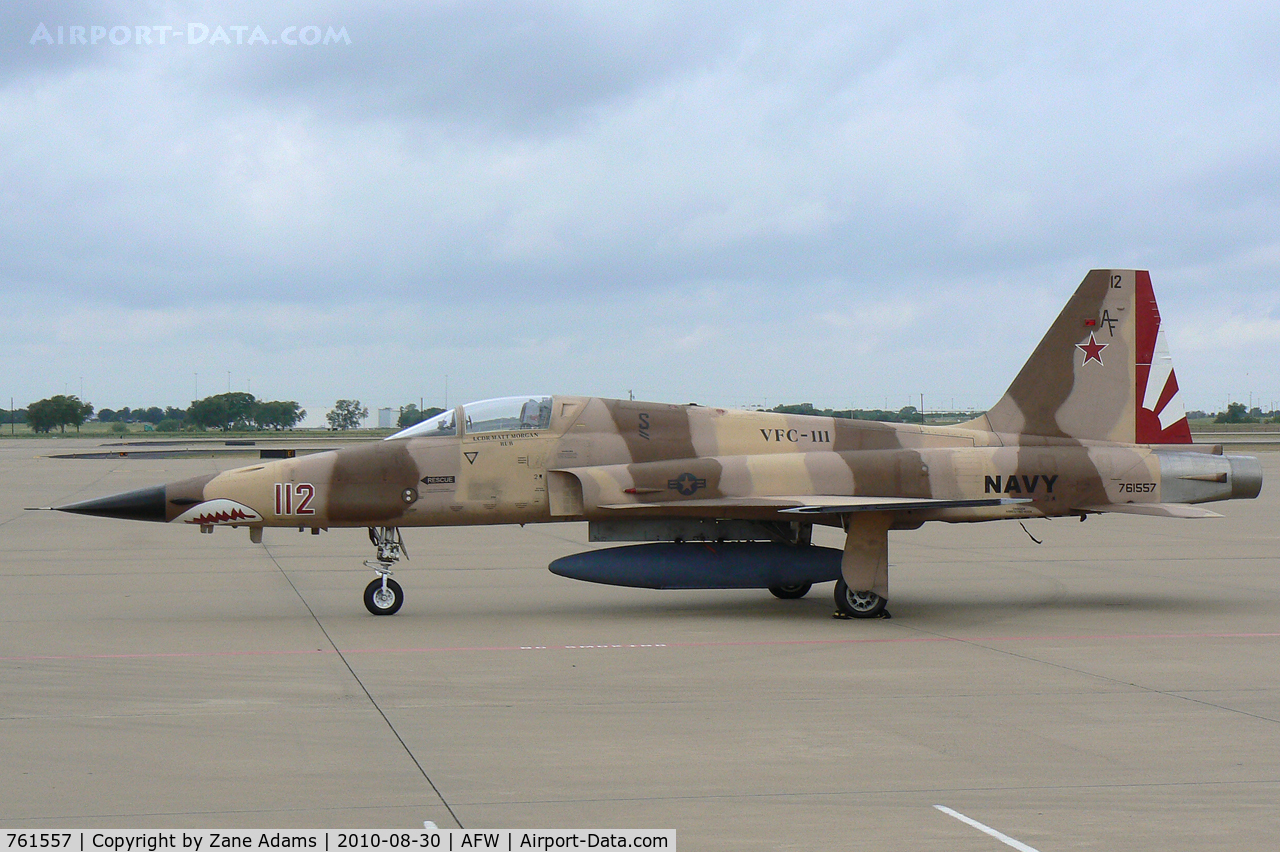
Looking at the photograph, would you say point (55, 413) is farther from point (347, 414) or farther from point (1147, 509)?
point (1147, 509)

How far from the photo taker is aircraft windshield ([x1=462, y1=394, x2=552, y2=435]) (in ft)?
42.7

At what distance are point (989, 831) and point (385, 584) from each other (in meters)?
8.47

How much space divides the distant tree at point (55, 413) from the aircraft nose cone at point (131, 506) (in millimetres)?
147276

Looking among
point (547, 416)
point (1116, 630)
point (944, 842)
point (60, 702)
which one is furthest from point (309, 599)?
point (944, 842)

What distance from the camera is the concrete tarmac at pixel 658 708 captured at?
579 cm

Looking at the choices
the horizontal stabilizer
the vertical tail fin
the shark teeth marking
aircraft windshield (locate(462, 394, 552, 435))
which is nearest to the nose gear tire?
the shark teeth marking

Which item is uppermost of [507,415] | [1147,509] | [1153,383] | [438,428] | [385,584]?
[1153,383]

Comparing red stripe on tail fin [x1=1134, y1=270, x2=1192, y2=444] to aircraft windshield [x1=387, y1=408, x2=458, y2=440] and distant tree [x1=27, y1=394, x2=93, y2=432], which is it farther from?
distant tree [x1=27, y1=394, x2=93, y2=432]

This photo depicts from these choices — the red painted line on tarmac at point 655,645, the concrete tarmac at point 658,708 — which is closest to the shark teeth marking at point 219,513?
the concrete tarmac at point 658,708

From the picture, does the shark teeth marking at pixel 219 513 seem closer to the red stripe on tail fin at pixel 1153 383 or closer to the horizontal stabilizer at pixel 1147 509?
the horizontal stabilizer at pixel 1147 509

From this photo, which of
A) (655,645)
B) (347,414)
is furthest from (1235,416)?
(655,645)

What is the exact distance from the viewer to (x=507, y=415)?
13094mm

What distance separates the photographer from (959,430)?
552 inches

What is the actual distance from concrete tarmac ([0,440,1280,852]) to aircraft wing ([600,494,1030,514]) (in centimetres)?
118
